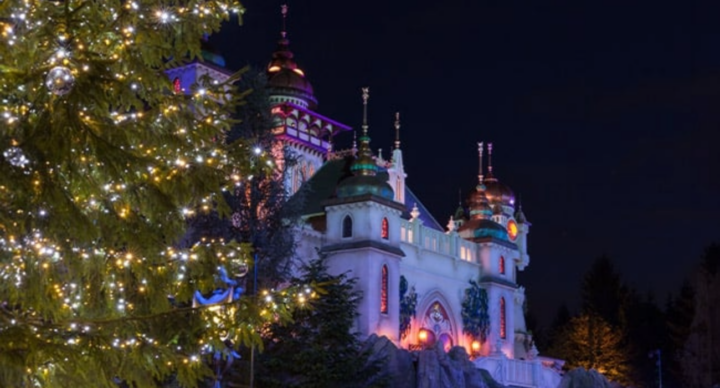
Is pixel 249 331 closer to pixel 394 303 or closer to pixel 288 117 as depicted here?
pixel 394 303

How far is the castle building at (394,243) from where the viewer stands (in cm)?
4022

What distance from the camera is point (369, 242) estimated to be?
39656mm

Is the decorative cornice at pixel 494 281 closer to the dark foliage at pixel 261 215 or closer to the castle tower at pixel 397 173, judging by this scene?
the castle tower at pixel 397 173

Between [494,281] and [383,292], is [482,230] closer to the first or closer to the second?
[494,281]

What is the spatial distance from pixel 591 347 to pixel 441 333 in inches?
742

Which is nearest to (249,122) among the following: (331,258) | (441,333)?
Result: (331,258)

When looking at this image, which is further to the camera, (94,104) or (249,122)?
(249,122)

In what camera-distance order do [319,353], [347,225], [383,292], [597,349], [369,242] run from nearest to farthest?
[319,353] < [369,242] < [383,292] < [347,225] < [597,349]

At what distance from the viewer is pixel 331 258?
40531 millimetres

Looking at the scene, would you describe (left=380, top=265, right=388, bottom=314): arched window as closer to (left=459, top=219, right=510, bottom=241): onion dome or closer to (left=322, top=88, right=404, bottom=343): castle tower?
(left=322, top=88, right=404, bottom=343): castle tower

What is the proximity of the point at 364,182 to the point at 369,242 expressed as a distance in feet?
8.08

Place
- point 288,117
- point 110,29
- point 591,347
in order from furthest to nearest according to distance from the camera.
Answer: point 591,347 < point 288,117 < point 110,29

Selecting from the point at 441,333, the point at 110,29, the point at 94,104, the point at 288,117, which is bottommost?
the point at 94,104

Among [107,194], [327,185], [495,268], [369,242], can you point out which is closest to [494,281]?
[495,268]
